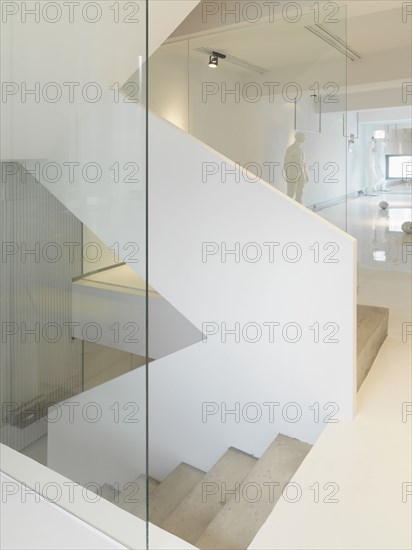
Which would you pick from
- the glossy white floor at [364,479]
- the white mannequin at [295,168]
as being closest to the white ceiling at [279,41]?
the white mannequin at [295,168]

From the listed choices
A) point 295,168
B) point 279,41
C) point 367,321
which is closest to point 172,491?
point 367,321

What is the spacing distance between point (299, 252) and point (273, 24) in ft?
6.71

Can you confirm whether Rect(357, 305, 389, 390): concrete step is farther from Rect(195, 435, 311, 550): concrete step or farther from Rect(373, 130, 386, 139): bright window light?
Rect(373, 130, 386, 139): bright window light

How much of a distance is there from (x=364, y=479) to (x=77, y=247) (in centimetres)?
143

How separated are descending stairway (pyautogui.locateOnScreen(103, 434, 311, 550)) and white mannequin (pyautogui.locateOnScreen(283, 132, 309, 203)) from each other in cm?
180

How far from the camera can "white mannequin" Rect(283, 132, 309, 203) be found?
11.8 feet

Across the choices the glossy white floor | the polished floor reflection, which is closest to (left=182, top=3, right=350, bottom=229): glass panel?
the glossy white floor

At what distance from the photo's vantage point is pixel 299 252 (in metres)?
2.46

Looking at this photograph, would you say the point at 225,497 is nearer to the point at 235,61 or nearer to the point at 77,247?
the point at 77,247

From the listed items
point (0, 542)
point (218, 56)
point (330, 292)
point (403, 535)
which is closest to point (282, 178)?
point (218, 56)

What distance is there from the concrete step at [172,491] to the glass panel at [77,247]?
1.23m

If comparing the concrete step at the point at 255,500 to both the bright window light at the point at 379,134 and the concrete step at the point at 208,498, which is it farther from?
the bright window light at the point at 379,134

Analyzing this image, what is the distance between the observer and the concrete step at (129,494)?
1.41 meters

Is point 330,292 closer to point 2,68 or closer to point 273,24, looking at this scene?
point 2,68
